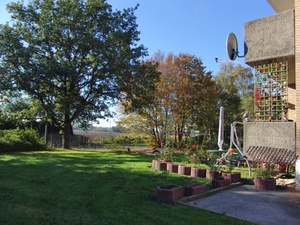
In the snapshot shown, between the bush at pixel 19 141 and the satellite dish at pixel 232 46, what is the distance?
12.8 metres

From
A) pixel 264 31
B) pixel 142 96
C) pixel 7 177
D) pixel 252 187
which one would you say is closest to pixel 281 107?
pixel 264 31

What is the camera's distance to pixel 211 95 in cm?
2505

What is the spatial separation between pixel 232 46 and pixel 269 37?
1286 mm

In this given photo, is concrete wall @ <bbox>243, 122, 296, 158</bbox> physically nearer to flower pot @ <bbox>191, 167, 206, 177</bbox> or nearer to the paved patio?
the paved patio

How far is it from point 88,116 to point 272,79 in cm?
1397

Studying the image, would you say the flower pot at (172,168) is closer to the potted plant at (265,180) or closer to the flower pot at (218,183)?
the flower pot at (218,183)

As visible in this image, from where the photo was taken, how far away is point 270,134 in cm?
880

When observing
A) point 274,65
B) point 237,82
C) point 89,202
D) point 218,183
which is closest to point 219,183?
point 218,183

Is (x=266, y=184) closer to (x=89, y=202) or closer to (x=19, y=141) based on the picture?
(x=89, y=202)

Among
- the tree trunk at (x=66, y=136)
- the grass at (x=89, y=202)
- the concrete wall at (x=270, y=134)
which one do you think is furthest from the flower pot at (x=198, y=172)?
the tree trunk at (x=66, y=136)

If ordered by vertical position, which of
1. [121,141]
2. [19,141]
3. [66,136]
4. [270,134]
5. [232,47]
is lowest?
[121,141]

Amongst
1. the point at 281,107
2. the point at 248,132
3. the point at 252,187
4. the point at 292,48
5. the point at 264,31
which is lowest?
the point at 252,187

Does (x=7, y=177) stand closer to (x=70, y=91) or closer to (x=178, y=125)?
(x=70, y=91)

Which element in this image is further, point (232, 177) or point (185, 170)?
point (185, 170)
